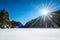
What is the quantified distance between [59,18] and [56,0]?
1.35ft

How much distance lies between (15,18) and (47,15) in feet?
2.44

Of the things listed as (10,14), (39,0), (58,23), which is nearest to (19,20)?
(10,14)

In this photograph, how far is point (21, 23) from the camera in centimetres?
259

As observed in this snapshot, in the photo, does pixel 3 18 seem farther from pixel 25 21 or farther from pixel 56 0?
pixel 56 0

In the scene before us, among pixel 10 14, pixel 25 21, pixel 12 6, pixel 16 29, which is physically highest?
pixel 12 6

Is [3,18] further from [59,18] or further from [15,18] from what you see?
[59,18]

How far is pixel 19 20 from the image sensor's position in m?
2.59

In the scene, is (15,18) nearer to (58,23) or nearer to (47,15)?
(47,15)

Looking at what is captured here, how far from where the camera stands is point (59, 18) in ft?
8.20

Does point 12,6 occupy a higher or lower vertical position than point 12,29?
higher

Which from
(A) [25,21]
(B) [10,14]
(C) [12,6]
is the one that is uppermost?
(C) [12,6]

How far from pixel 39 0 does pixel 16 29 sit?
0.85 metres

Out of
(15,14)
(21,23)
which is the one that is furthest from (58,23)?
(15,14)

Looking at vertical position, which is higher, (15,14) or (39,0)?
(39,0)
